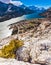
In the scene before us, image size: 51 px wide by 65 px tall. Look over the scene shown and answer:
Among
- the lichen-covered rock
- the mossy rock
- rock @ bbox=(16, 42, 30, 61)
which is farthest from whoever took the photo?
the mossy rock

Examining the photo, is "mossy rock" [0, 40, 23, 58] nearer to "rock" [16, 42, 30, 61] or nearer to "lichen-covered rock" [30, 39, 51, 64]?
"rock" [16, 42, 30, 61]

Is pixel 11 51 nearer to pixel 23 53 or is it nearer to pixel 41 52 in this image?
pixel 23 53

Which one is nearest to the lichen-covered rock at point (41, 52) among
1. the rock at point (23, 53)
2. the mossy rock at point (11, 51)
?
the rock at point (23, 53)

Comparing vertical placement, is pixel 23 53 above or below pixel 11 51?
below

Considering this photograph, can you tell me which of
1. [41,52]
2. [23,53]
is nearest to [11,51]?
[23,53]

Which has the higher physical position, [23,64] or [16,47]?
[16,47]

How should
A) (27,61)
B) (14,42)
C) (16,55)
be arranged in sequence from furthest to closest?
(14,42) < (16,55) < (27,61)

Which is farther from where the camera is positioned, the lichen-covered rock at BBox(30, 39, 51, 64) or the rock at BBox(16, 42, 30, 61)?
the rock at BBox(16, 42, 30, 61)

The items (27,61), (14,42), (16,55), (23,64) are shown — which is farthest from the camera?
(14,42)

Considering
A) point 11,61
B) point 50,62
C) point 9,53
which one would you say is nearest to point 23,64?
point 11,61

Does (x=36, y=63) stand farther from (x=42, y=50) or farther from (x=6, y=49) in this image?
(x=6, y=49)

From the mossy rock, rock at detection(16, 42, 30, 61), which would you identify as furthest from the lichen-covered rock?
the mossy rock
